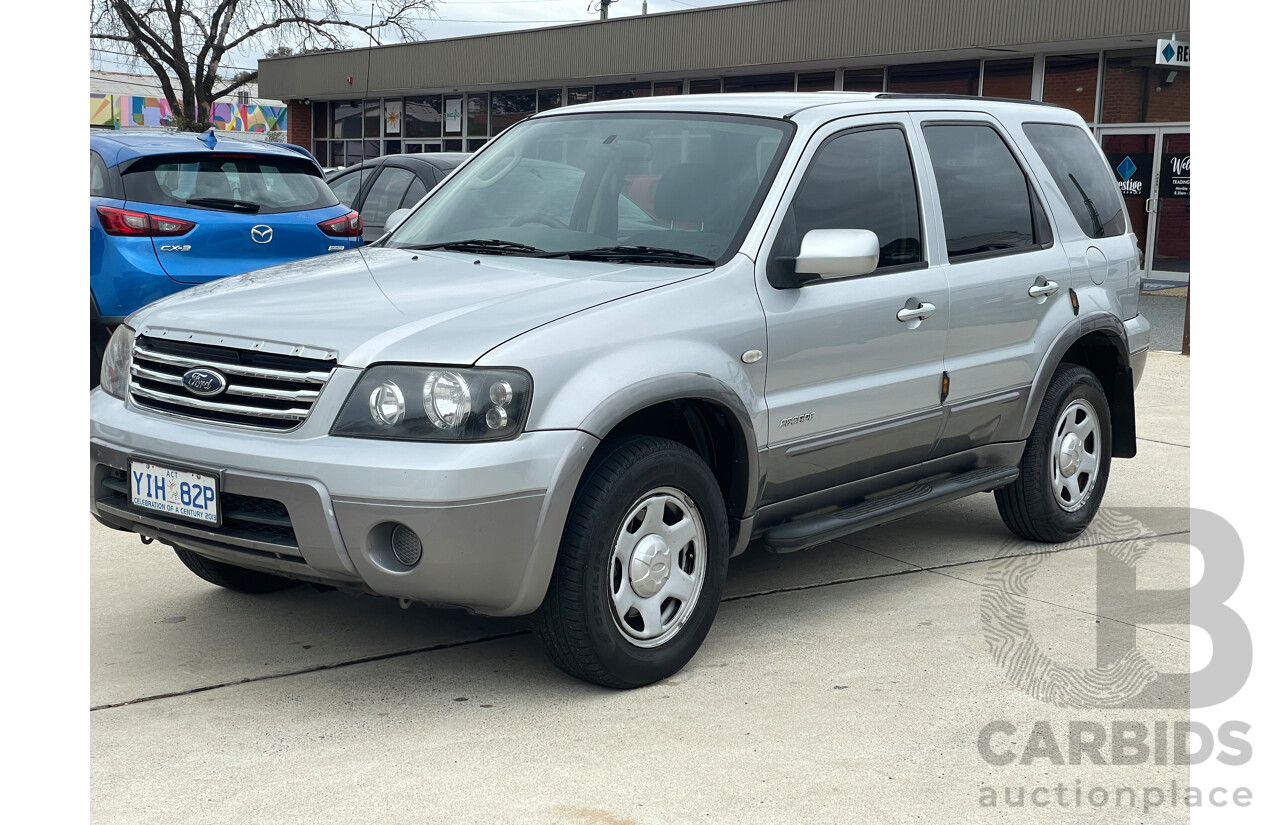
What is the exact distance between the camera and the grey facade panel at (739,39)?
18.9 m

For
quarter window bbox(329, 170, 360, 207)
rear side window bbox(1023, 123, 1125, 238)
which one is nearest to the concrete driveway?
rear side window bbox(1023, 123, 1125, 238)

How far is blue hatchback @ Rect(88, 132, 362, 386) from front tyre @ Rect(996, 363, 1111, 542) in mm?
4977

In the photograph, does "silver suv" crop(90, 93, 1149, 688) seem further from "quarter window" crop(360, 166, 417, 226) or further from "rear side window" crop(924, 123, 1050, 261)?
"quarter window" crop(360, 166, 417, 226)

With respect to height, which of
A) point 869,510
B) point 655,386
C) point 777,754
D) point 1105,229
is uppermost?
point 1105,229

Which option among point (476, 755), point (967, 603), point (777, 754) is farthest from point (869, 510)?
point (476, 755)

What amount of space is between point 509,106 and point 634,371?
26.7 metres

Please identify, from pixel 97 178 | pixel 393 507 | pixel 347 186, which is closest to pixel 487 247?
pixel 393 507

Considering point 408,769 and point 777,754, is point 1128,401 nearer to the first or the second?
point 777,754

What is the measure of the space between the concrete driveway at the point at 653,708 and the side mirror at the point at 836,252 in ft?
4.14

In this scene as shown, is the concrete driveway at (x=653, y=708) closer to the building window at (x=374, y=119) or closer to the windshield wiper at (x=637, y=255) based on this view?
the windshield wiper at (x=637, y=255)

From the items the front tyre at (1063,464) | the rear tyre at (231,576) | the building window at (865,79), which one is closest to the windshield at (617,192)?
the rear tyre at (231,576)

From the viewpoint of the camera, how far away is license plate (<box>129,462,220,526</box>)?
12.3 ft

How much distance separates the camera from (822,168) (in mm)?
4734

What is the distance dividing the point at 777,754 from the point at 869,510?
1448 mm
